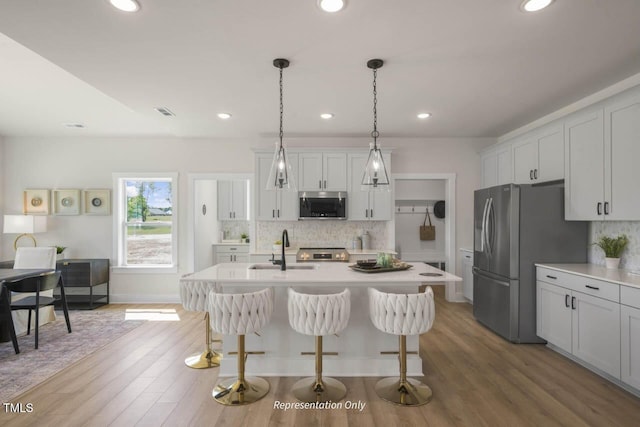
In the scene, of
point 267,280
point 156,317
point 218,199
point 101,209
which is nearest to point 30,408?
point 267,280

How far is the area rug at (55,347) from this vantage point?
9.48ft

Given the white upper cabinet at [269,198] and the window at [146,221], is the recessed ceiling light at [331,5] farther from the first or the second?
the window at [146,221]

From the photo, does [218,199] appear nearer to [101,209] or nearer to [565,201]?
[101,209]

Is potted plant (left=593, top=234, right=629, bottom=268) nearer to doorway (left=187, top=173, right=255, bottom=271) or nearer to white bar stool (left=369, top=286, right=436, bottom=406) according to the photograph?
white bar stool (left=369, top=286, right=436, bottom=406)

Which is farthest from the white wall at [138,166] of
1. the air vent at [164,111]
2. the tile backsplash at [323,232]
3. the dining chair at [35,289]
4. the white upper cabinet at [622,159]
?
the white upper cabinet at [622,159]

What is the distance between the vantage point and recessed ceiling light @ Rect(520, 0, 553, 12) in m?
1.98

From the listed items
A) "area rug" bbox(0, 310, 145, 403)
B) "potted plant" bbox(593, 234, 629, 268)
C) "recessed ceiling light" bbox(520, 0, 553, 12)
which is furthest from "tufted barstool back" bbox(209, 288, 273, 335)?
"potted plant" bbox(593, 234, 629, 268)

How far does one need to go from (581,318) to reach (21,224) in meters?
6.95

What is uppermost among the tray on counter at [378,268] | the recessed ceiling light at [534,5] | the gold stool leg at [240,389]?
the recessed ceiling light at [534,5]

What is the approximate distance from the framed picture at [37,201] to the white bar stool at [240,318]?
4.64 metres

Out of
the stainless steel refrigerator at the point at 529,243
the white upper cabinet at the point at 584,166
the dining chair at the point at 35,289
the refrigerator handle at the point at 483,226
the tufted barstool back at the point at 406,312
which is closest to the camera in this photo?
the tufted barstool back at the point at 406,312

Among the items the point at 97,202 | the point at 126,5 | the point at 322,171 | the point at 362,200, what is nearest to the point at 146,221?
the point at 97,202

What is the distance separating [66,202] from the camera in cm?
550

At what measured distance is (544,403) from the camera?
99.2 inches
